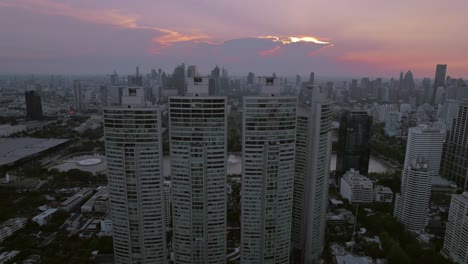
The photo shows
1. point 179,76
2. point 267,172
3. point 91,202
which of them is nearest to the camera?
point 267,172

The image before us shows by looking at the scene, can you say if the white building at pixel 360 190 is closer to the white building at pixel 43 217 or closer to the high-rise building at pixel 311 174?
the high-rise building at pixel 311 174

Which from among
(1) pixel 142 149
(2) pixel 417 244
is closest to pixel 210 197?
(1) pixel 142 149

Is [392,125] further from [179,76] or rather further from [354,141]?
[179,76]

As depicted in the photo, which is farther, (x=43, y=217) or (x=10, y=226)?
(x=43, y=217)

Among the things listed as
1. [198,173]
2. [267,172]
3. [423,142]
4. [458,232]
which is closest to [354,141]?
[423,142]

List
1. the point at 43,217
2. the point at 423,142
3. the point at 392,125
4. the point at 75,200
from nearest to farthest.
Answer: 1. the point at 43,217
2. the point at 75,200
3. the point at 423,142
4. the point at 392,125

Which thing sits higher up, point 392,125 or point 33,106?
point 33,106
